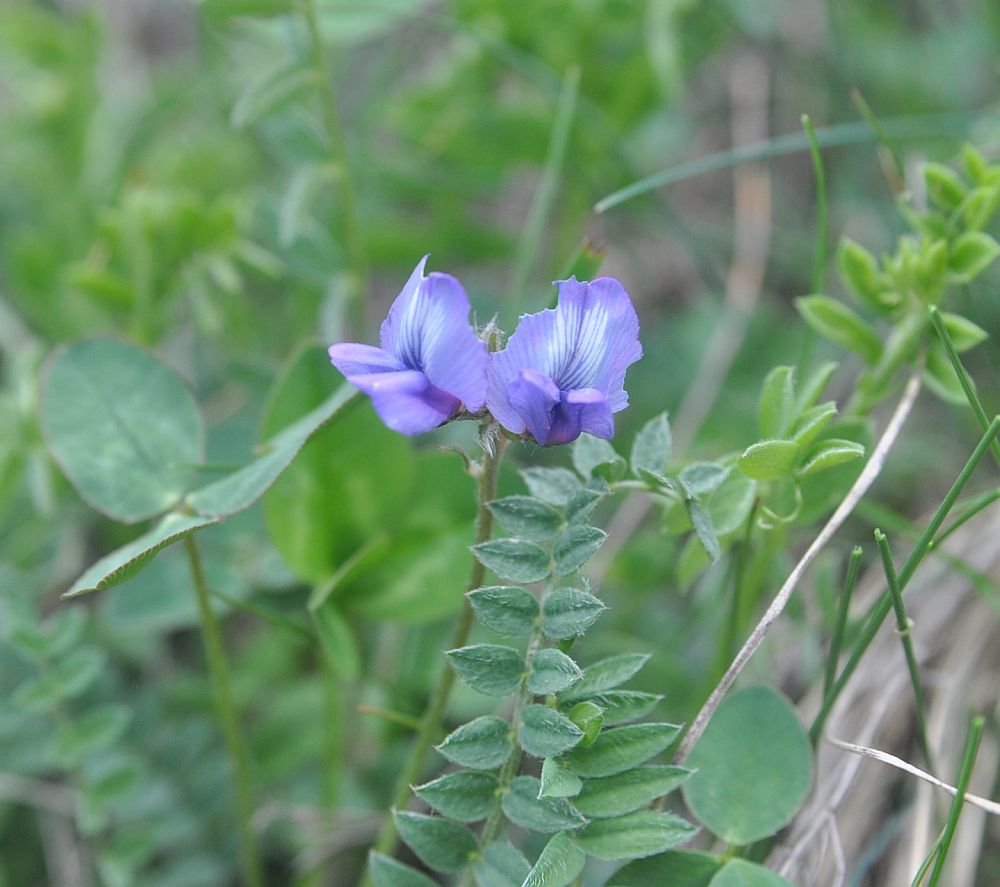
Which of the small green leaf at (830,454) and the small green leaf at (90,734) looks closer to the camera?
the small green leaf at (830,454)

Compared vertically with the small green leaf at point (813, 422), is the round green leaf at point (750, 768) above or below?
below

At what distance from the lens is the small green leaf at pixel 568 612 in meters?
1.10

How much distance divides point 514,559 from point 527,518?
0.05 m

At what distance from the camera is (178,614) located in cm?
182

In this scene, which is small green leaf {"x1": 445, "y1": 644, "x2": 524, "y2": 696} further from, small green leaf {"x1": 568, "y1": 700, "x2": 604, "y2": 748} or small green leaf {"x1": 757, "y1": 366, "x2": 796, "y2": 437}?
small green leaf {"x1": 757, "y1": 366, "x2": 796, "y2": 437}

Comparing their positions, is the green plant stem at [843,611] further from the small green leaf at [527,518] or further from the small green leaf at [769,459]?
the small green leaf at [527,518]

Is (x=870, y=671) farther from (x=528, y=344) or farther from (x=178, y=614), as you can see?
(x=178, y=614)

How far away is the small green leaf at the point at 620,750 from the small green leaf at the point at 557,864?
7 centimetres

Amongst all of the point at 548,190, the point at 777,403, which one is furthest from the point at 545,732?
the point at 548,190

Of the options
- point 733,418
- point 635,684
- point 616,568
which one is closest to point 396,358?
point 635,684

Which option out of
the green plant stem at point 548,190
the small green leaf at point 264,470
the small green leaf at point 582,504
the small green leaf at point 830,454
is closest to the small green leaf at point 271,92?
the green plant stem at point 548,190

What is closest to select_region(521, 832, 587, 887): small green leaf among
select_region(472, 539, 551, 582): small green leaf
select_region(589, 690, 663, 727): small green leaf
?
select_region(589, 690, 663, 727): small green leaf

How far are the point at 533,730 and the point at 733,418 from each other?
1.33 m

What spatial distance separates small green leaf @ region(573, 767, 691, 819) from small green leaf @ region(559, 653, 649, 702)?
0.09 m
